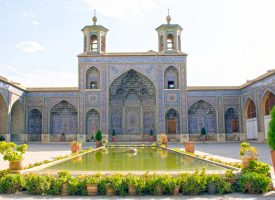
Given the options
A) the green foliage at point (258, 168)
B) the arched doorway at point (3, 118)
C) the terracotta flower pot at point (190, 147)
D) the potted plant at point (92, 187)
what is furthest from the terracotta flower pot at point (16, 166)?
the arched doorway at point (3, 118)

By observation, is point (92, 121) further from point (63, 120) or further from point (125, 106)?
point (125, 106)

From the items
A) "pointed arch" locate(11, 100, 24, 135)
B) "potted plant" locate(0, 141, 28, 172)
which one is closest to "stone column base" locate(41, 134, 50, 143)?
"pointed arch" locate(11, 100, 24, 135)

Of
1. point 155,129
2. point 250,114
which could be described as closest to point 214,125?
point 250,114

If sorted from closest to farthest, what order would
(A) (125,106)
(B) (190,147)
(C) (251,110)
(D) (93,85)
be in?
(B) (190,147)
(C) (251,110)
(D) (93,85)
(A) (125,106)

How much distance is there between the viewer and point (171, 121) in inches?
811

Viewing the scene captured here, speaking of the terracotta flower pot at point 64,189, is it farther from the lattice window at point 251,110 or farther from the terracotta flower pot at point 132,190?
the lattice window at point 251,110

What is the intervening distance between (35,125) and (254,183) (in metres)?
18.5

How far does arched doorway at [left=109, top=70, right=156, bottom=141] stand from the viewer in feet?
68.4

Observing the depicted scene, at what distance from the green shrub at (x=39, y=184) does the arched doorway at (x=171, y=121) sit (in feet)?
53.1

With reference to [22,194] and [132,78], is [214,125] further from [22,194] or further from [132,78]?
[22,194]

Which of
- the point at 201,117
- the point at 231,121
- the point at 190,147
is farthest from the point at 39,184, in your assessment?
the point at 231,121

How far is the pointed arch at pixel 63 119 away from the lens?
67.9 feet

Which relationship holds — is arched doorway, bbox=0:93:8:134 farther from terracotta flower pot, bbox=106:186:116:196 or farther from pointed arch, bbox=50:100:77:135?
terracotta flower pot, bbox=106:186:116:196

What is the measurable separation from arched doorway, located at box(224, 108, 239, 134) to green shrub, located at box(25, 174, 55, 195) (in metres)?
17.6
